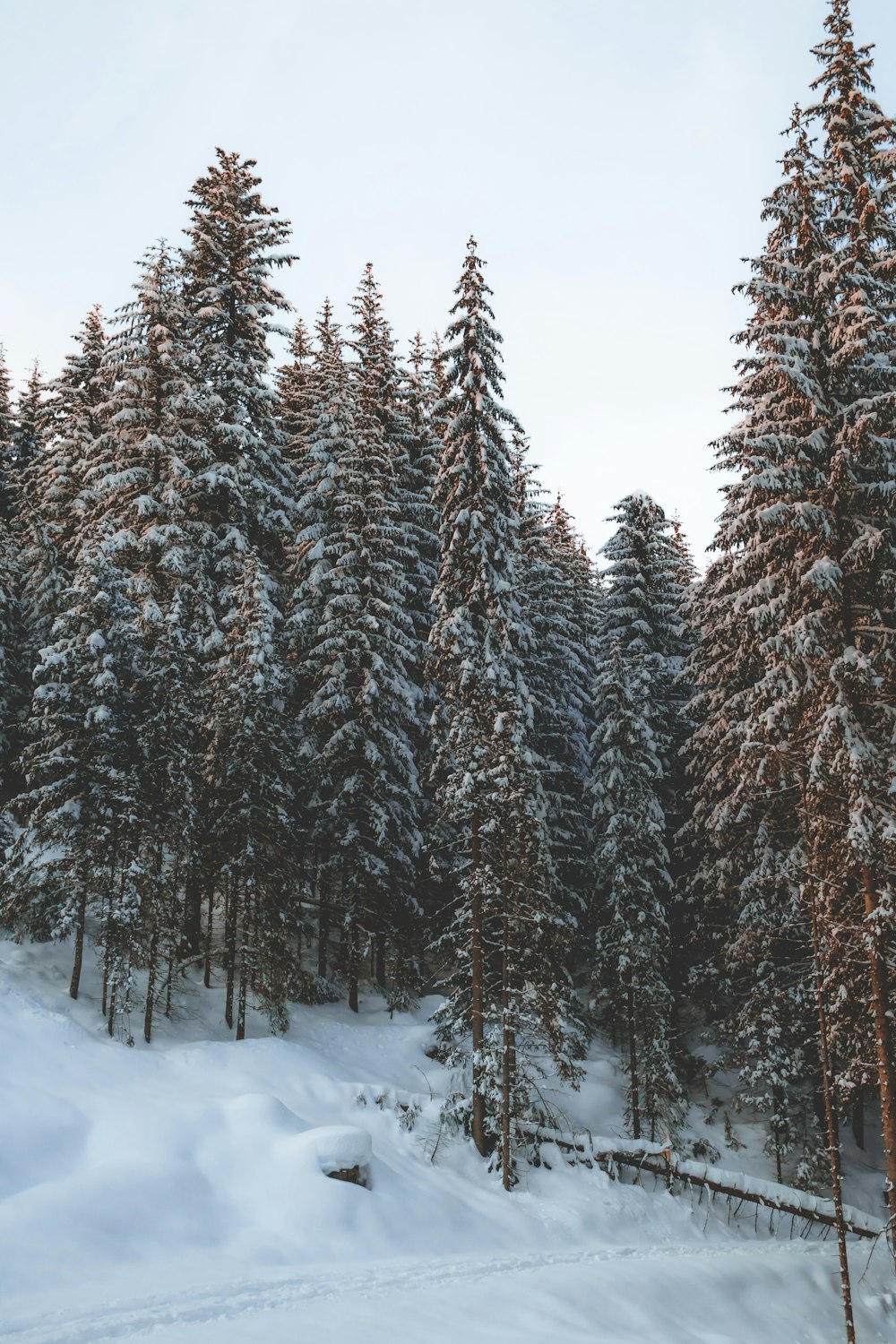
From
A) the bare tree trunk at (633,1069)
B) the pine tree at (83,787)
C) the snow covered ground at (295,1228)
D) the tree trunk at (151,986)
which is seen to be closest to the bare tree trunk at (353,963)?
the snow covered ground at (295,1228)

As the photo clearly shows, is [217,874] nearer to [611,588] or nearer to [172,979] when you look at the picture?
[172,979]

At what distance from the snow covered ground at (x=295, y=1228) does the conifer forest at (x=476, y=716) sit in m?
1.16

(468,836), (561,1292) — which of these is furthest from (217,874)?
(561,1292)

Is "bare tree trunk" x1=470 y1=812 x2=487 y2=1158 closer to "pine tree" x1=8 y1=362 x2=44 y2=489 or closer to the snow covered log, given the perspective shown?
the snow covered log

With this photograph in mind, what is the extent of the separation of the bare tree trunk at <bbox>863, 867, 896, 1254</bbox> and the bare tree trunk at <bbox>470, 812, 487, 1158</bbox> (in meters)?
7.91

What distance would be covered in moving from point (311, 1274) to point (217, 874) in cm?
933

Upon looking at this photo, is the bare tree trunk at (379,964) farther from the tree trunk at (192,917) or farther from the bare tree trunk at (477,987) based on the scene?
the bare tree trunk at (477,987)

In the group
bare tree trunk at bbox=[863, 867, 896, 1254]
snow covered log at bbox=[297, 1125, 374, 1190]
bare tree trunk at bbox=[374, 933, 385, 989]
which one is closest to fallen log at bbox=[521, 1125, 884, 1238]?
snow covered log at bbox=[297, 1125, 374, 1190]

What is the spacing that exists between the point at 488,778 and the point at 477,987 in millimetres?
4830

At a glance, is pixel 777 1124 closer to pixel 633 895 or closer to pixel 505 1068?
pixel 633 895

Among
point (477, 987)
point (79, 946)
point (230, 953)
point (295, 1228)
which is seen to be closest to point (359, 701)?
point (230, 953)

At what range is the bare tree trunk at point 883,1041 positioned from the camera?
1369cm

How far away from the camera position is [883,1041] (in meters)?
13.7

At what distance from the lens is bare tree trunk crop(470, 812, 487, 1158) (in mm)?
18109
